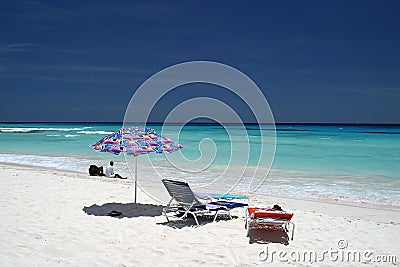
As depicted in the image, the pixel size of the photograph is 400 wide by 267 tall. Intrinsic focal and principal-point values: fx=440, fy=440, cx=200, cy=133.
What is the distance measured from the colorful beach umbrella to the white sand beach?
1.16 m

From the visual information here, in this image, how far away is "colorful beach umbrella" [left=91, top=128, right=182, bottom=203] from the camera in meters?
7.61

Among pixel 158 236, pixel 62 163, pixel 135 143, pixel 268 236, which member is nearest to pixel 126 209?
pixel 135 143

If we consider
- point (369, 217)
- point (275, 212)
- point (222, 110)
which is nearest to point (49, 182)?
point (222, 110)

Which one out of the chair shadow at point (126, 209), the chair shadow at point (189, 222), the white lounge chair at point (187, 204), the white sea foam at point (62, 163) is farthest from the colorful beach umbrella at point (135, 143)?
the white sea foam at point (62, 163)

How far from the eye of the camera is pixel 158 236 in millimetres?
6422

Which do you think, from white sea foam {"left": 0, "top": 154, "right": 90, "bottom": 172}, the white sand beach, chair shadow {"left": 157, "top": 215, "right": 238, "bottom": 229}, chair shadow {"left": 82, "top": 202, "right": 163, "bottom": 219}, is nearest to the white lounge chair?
chair shadow {"left": 157, "top": 215, "right": 238, "bottom": 229}

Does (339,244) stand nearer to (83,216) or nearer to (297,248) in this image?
(297,248)

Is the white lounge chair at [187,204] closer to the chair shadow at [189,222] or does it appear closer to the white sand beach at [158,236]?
the chair shadow at [189,222]

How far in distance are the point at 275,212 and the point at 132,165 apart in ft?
39.0

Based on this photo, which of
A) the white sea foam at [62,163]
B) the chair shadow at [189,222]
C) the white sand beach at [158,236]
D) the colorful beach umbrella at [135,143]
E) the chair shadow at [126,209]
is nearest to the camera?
the white sand beach at [158,236]

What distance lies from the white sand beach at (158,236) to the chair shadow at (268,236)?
0.01 metres

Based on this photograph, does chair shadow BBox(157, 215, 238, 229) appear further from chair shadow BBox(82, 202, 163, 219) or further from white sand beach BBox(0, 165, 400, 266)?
chair shadow BBox(82, 202, 163, 219)

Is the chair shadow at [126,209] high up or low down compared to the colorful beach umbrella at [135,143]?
down

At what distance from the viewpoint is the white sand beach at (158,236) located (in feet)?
17.5
